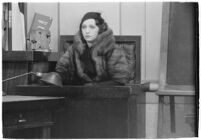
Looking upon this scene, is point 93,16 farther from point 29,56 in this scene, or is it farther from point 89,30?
point 29,56

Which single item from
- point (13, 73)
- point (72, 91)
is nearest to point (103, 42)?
point (72, 91)

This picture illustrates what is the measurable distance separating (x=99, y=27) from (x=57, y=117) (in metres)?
0.32

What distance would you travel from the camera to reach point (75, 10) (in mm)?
1043

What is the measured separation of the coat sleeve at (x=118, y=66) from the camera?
103 centimetres

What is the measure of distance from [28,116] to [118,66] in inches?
13.0

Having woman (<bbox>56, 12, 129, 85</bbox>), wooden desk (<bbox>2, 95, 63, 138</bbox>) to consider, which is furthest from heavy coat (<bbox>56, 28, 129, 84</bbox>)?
wooden desk (<bbox>2, 95, 63, 138</bbox>)

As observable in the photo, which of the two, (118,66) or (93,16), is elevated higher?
(93,16)

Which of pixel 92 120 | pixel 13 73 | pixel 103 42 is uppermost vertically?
pixel 103 42

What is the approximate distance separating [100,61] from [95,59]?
18 mm

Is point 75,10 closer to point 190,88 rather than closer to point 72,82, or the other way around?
point 72,82

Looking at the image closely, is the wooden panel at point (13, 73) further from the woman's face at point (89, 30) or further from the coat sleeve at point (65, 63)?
the woman's face at point (89, 30)

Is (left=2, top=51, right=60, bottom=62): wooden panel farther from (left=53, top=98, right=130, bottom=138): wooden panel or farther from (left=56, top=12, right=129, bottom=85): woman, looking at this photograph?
(left=53, top=98, right=130, bottom=138): wooden panel

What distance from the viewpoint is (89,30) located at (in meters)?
1.03

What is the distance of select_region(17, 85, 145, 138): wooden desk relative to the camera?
1.02 metres
